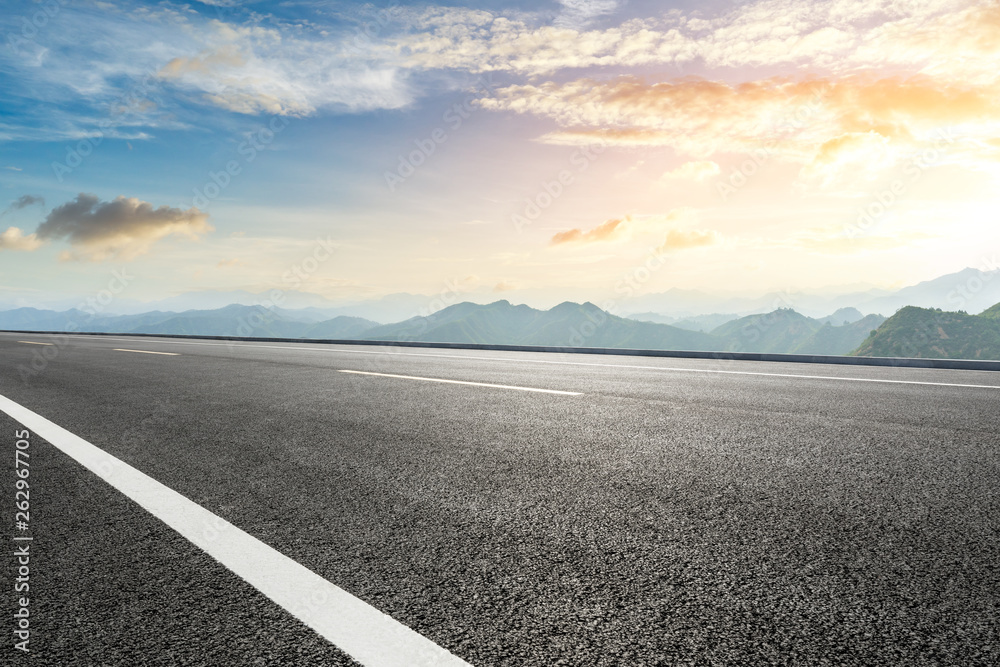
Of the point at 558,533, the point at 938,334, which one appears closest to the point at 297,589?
the point at 558,533

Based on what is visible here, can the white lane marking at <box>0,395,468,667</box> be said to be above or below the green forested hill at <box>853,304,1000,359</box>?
below

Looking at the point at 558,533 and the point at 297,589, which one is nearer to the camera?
the point at 297,589

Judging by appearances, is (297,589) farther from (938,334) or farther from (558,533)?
(938,334)

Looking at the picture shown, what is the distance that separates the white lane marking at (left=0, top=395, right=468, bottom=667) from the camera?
169 centimetres

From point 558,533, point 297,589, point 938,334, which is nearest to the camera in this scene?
point 297,589

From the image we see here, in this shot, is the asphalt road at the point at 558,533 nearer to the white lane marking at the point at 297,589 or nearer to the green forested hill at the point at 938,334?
the white lane marking at the point at 297,589

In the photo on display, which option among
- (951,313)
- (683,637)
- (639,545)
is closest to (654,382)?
(639,545)

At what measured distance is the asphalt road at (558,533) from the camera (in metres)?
1.78

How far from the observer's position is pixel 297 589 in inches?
82.5

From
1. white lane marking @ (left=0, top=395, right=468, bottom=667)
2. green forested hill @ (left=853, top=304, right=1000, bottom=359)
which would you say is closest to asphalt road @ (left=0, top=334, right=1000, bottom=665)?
white lane marking @ (left=0, top=395, right=468, bottom=667)

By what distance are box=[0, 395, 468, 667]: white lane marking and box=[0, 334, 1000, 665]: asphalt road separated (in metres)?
Answer: 0.05

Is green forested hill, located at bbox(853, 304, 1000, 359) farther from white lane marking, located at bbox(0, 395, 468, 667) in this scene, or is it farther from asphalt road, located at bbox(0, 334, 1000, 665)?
white lane marking, located at bbox(0, 395, 468, 667)

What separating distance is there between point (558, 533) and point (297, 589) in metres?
1.08

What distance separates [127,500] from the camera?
10.7 ft
